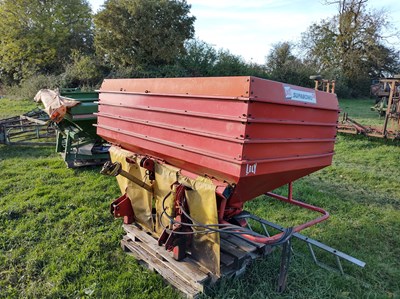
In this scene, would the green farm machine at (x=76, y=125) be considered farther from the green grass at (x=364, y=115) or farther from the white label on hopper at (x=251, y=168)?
the green grass at (x=364, y=115)

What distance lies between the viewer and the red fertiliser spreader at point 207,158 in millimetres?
2229

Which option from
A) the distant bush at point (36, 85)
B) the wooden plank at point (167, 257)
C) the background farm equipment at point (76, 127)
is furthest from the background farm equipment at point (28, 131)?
the distant bush at point (36, 85)

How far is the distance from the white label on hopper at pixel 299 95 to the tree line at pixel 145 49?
14.1 metres

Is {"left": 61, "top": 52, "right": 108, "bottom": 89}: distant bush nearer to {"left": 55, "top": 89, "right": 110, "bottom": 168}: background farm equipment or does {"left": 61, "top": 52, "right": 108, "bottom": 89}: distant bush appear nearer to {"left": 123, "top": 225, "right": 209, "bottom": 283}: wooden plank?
{"left": 55, "top": 89, "right": 110, "bottom": 168}: background farm equipment

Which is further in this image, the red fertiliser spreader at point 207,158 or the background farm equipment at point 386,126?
the background farm equipment at point 386,126

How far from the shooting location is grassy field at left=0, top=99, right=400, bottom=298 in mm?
2855

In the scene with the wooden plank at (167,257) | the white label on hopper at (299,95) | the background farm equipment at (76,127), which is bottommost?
the wooden plank at (167,257)

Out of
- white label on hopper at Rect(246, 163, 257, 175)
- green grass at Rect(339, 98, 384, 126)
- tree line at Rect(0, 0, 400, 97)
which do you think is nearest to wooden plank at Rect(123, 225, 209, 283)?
white label on hopper at Rect(246, 163, 257, 175)

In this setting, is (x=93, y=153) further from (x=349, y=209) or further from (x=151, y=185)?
(x=349, y=209)

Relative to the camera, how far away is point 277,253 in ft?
11.2

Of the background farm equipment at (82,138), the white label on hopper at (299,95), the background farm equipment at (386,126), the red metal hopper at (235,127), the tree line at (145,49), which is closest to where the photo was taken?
the red metal hopper at (235,127)

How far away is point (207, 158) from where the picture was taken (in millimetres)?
2412

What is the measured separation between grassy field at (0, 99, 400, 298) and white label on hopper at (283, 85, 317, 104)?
1.71 meters

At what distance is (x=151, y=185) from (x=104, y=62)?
15277mm
